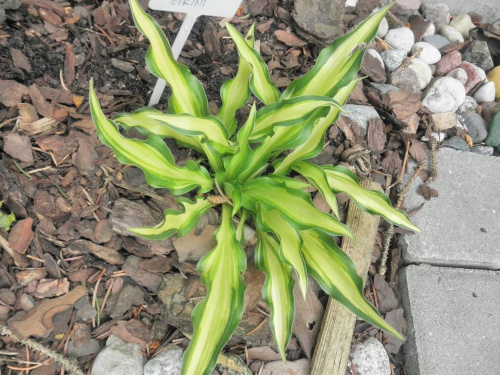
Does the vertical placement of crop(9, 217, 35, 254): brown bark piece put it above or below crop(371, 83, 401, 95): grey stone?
below

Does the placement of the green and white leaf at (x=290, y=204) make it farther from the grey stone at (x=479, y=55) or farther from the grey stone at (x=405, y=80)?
the grey stone at (x=479, y=55)

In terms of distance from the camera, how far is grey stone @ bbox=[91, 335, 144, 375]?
1.26m

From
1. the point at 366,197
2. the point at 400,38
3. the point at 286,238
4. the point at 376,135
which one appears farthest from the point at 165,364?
the point at 400,38

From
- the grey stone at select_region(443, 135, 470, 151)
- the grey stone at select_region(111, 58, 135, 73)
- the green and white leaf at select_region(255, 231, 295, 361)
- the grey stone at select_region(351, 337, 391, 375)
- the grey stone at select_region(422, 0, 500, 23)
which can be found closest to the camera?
the green and white leaf at select_region(255, 231, 295, 361)

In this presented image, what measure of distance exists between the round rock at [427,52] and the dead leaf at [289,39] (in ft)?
2.15

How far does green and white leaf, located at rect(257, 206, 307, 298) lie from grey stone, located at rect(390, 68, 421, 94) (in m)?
1.00

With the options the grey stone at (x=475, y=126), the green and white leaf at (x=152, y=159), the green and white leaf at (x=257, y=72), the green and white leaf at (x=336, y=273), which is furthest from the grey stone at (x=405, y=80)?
the green and white leaf at (x=152, y=159)

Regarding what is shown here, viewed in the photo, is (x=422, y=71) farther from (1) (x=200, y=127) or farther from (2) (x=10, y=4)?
(2) (x=10, y=4)

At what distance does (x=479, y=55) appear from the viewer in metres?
2.31

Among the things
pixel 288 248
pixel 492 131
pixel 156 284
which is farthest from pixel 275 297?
pixel 492 131

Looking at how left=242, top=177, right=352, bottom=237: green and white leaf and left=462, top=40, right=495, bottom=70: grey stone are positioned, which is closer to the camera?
left=242, top=177, right=352, bottom=237: green and white leaf

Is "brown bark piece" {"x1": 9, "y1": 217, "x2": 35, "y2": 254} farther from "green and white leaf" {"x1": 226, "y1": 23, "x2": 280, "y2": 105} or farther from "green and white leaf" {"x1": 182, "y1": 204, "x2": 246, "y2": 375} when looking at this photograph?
"green and white leaf" {"x1": 226, "y1": 23, "x2": 280, "y2": 105}

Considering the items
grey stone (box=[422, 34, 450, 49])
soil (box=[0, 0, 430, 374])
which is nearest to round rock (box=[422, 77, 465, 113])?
grey stone (box=[422, 34, 450, 49])

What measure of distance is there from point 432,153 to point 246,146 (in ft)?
3.11
